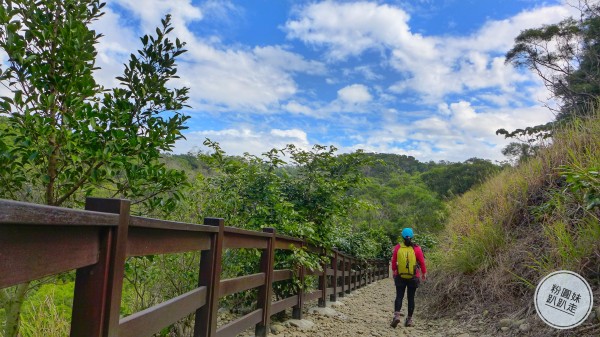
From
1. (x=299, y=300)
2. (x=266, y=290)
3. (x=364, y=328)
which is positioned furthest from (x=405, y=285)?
(x=266, y=290)

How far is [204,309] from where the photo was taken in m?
3.05

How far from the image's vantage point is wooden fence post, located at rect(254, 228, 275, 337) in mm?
4422

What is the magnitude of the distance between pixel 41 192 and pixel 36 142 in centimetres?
60

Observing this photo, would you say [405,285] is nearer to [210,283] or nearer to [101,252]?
[210,283]

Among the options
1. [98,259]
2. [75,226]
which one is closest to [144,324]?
[98,259]

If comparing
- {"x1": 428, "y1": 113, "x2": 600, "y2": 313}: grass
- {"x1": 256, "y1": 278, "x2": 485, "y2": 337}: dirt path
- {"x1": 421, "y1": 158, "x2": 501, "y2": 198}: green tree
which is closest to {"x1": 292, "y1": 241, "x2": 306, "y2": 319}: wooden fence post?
{"x1": 256, "y1": 278, "x2": 485, "y2": 337}: dirt path

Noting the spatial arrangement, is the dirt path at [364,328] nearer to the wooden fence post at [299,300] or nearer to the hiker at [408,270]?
the wooden fence post at [299,300]

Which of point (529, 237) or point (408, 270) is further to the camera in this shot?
point (408, 270)

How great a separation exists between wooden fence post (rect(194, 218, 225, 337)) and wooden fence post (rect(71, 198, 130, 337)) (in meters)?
1.34

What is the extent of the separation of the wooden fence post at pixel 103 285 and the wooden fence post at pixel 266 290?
2795 mm

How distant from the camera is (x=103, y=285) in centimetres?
165

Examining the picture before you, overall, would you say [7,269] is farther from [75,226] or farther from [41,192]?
[41,192]

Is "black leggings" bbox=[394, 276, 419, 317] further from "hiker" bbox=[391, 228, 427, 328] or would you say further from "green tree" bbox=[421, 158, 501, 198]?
"green tree" bbox=[421, 158, 501, 198]

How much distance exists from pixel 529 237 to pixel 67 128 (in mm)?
5377
